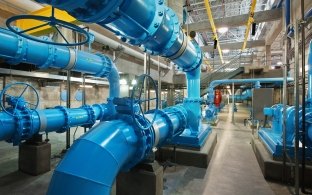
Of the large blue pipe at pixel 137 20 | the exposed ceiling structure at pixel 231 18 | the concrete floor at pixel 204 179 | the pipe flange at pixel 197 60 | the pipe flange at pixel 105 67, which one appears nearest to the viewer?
the large blue pipe at pixel 137 20

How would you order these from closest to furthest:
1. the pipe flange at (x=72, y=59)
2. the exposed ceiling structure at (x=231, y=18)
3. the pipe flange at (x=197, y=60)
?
the pipe flange at (x=72, y=59)
the pipe flange at (x=197, y=60)
the exposed ceiling structure at (x=231, y=18)

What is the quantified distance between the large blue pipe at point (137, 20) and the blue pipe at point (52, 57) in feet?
4.91

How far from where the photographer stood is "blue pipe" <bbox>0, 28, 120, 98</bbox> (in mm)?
2312

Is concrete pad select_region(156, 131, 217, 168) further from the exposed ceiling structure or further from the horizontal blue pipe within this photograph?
the exposed ceiling structure

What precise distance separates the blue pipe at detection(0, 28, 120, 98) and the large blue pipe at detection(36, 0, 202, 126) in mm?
1498

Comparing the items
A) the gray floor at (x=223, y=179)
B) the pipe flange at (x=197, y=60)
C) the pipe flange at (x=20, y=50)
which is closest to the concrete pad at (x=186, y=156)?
the gray floor at (x=223, y=179)

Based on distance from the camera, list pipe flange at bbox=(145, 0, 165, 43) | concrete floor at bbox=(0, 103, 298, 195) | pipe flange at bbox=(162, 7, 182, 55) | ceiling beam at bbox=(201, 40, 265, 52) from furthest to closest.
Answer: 1. ceiling beam at bbox=(201, 40, 265, 52)
2. concrete floor at bbox=(0, 103, 298, 195)
3. pipe flange at bbox=(162, 7, 182, 55)
4. pipe flange at bbox=(145, 0, 165, 43)

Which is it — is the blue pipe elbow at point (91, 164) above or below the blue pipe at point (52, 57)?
below

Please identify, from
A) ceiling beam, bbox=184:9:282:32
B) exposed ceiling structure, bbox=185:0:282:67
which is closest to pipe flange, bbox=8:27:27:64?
exposed ceiling structure, bbox=185:0:282:67

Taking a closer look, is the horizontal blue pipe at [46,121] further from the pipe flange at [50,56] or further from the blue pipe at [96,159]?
the blue pipe at [96,159]

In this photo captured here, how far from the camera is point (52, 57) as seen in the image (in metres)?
2.83

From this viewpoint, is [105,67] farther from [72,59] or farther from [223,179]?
[223,179]

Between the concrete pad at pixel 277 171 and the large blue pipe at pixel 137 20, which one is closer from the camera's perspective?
the large blue pipe at pixel 137 20

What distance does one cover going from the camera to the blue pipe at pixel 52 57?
231 centimetres
